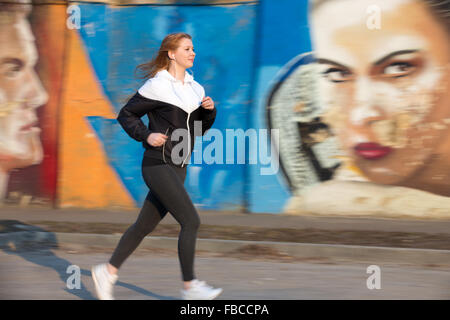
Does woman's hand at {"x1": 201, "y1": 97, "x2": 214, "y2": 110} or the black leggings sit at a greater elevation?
woman's hand at {"x1": 201, "y1": 97, "x2": 214, "y2": 110}

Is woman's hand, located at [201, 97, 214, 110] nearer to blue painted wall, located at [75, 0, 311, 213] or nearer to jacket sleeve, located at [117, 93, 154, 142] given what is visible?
jacket sleeve, located at [117, 93, 154, 142]

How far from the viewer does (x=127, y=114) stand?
198 inches

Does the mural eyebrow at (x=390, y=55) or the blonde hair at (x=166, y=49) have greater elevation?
the mural eyebrow at (x=390, y=55)

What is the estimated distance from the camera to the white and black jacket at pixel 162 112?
498 centimetres

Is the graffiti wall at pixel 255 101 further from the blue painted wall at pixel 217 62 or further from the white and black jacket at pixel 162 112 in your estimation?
the white and black jacket at pixel 162 112

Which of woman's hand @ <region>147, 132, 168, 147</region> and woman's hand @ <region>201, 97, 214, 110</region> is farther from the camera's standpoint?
woman's hand @ <region>201, 97, 214, 110</region>

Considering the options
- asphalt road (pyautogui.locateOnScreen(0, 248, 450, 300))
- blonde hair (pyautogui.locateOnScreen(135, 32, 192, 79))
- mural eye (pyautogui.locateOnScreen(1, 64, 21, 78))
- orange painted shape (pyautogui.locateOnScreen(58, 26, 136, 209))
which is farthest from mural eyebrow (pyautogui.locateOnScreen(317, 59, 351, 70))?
blonde hair (pyautogui.locateOnScreen(135, 32, 192, 79))

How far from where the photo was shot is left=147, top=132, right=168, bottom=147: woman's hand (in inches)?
189

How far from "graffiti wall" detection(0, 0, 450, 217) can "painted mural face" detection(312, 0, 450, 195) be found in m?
0.01

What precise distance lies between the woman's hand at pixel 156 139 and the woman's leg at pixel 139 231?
0.45m

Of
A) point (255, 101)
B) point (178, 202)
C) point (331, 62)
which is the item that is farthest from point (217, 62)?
point (178, 202)

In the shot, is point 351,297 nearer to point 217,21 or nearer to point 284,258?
point 284,258

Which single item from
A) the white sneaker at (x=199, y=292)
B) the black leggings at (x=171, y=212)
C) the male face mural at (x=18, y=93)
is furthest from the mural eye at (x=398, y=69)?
the white sneaker at (x=199, y=292)

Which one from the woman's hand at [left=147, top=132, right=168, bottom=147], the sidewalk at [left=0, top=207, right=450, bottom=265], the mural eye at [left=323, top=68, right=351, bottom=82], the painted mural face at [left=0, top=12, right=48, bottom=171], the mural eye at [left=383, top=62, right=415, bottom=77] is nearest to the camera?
the woman's hand at [left=147, top=132, right=168, bottom=147]
